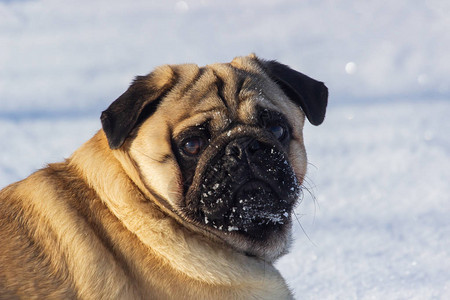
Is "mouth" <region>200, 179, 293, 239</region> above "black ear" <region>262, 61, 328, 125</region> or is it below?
below

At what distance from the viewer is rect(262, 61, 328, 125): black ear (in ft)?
14.2

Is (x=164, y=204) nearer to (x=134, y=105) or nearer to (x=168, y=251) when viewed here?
(x=168, y=251)

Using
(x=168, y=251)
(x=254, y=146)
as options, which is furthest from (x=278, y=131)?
(x=168, y=251)

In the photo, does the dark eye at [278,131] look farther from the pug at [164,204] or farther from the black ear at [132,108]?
the black ear at [132,108]

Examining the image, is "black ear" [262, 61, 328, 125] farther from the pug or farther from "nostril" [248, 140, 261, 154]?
"nostril" [248, 140, 261, 154]

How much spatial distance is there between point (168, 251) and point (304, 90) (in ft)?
5.72

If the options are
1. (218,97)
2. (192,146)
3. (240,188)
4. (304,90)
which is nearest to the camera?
(240,188)

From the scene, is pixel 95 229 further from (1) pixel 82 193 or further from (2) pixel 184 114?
(2) pixel 184 114

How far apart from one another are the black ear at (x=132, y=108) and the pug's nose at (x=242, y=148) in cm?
72

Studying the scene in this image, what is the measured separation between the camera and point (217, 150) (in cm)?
353

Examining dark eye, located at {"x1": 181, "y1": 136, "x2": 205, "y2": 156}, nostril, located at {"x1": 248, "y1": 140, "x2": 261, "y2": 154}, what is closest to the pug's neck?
dark eye, located at {"x1": 181, "y1": 136, "x2": 205, "y2": 156}

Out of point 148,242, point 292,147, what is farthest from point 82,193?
point 292,147

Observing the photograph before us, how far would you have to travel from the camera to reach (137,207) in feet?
12.0

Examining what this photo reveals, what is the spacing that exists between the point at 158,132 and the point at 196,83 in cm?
55
